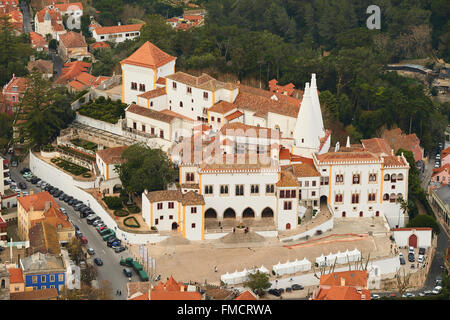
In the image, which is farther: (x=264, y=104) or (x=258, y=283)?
(x=264, y=104)

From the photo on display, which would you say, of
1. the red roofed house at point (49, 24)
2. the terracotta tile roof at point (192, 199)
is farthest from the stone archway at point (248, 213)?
the red roofed house at point (49, 24)

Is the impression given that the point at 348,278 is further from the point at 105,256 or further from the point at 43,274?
the point at 43,274

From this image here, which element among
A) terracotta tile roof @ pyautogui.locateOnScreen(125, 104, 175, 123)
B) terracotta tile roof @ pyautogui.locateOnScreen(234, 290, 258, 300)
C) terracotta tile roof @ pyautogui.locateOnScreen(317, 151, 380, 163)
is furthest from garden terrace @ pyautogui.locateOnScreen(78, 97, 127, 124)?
terracotta tile roof @ pyautogui.locateOnScreen(234, 290, 258, 300)

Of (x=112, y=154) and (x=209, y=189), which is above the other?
(x=112, y=154)

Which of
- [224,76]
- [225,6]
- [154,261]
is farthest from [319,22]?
[154,261]

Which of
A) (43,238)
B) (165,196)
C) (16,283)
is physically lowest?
(16,283)

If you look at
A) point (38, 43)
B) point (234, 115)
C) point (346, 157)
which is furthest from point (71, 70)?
point (346, 157)

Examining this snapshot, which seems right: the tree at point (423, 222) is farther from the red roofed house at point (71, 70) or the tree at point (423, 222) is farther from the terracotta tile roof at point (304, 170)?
the red roofed house at point (71, 70)
